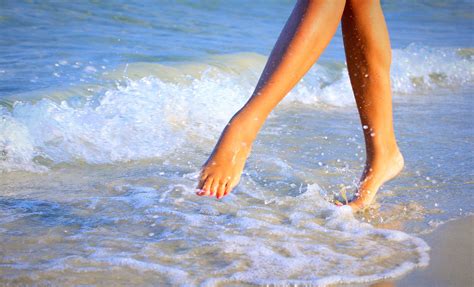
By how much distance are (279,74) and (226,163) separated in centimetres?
35

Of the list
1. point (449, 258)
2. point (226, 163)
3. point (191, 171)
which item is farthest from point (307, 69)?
point (191, 171)

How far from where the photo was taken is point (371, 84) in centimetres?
271

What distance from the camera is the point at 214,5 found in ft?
35.3

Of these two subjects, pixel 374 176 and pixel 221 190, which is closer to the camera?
pixel 221 190

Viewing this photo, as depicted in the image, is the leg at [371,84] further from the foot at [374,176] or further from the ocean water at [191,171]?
the ocean water at [191,171]

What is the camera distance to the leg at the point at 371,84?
8.62 ft

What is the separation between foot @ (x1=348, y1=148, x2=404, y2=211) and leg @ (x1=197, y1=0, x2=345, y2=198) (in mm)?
590

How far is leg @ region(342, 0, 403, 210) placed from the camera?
2627mm

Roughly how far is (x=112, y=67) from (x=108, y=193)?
2822 millimetres

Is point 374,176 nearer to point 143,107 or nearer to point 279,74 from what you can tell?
point 279,74

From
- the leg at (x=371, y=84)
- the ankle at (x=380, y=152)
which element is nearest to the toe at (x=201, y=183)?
the leg at (x=371, y=84)

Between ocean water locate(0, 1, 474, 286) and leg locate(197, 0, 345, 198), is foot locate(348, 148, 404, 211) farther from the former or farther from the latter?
leg locate(197, 0, 345, 198)

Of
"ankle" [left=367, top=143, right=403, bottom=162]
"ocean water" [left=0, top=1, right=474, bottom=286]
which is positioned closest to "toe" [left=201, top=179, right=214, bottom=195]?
"ocean water" [left=0, top=1, right=474, bottom=286]

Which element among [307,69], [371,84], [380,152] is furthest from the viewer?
[380,152]
